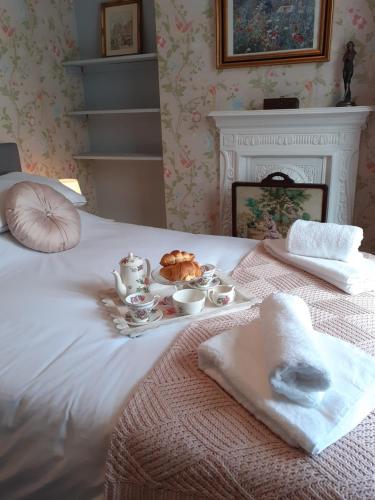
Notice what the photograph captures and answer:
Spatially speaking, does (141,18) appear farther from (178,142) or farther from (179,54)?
(178,142)

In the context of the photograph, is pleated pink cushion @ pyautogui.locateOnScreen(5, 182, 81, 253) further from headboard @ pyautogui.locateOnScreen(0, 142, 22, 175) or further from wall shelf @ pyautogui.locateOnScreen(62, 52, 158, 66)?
wall shelf @ pyautogui.locateOnScreen(62, 52, 158, 66)

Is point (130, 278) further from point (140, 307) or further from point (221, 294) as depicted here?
point (221, 294)

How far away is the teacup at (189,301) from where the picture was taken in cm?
119

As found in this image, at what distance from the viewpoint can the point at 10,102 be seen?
2.68 meters

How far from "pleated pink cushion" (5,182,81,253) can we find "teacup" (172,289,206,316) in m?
0.83

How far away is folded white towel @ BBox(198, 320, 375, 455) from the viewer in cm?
73

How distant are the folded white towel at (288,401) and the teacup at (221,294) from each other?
0.75 feet

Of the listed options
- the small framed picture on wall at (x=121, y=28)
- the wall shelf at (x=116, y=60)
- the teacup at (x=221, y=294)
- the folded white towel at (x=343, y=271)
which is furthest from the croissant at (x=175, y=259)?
the small framed picture on wall at (x=121, y=28)

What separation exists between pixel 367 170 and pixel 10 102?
233 cm

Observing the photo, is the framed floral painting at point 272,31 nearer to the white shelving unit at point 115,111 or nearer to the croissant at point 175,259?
the white shelving unit at point 115,111

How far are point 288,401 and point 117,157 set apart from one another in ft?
8.80

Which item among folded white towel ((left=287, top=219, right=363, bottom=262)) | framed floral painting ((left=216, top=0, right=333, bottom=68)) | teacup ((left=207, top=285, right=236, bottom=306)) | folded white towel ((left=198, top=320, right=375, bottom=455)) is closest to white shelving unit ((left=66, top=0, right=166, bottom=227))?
framed floral painting ((left=216, top=0, right=333, bottom=68))

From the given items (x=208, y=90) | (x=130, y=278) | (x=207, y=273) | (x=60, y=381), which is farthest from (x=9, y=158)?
(x=60, y=381)

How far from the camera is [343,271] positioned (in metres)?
1.34
